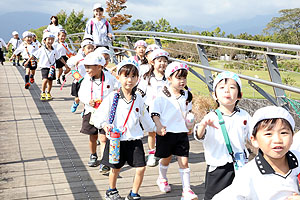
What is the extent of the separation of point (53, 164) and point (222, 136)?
2420mm

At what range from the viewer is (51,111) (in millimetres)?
7426

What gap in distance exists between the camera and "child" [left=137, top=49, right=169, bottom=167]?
15.3 ft

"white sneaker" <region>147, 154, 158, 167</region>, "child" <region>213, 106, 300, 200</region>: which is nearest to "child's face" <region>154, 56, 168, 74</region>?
"white sneaker" <region>147, 154, 158, 167</region>

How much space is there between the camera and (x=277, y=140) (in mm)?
1891

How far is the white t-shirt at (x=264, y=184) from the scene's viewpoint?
1887mm

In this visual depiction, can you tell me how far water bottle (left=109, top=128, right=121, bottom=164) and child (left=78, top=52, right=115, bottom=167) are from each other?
0.97 metres

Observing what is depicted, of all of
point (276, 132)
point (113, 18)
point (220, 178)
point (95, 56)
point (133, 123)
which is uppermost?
point (113, 18)

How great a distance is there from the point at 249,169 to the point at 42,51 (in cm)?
733

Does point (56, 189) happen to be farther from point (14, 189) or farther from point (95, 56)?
point (95, 56)

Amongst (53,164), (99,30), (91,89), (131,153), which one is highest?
(99,30)

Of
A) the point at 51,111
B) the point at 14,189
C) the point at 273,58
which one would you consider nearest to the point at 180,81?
the point at 273,58

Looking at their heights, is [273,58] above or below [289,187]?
above

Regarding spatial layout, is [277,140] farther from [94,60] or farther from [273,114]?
[94,60]

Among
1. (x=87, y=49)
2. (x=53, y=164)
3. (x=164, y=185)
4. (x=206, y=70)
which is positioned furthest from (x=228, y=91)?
(x=87, y=49)
